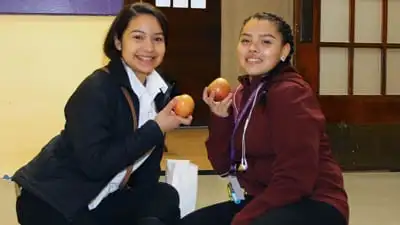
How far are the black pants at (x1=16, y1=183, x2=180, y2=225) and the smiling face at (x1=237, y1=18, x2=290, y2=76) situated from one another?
0.54 m

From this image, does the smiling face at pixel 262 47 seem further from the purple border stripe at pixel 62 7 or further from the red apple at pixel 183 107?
the purple border stripe at pixel 62 7

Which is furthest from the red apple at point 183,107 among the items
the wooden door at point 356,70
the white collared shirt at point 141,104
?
the wooden door at point 356,70

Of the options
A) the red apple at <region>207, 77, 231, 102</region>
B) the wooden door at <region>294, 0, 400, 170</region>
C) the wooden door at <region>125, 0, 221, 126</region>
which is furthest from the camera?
the wooden door at <region>125, 0, 221, 126</region>

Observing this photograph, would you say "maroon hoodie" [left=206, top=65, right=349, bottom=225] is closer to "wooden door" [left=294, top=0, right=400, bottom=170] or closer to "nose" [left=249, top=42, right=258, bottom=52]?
"nose" [left=249, top=42, right=258, bottom=52]

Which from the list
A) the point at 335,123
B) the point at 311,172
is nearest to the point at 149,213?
the point at 311,172

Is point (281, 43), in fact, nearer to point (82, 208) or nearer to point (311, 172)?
point (311, 172)

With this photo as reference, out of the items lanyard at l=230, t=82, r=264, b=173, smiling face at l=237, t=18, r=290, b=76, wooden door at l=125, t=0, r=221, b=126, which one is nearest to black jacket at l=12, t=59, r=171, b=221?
lanyard at l=230, t=82, r=264, b=173

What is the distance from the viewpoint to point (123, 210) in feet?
6.05

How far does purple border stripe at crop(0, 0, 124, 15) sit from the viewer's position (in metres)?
2.98

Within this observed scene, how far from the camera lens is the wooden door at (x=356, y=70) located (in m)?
3.58

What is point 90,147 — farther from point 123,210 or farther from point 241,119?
point 241,119

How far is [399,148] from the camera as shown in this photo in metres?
3.70

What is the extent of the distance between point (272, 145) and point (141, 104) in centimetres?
47

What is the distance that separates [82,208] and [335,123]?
88.1 inches
